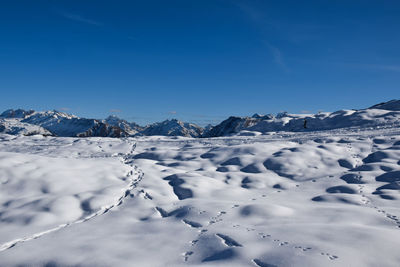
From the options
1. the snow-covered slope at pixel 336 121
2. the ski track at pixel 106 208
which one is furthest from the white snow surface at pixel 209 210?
the snow-covered slope at pixel 336 121

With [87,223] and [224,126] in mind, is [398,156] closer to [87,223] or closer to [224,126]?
[87,223]

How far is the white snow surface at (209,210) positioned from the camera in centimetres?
605

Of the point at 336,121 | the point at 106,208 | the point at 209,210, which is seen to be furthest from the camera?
the point at 336,121

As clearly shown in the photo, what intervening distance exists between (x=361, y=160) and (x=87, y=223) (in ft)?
50.7

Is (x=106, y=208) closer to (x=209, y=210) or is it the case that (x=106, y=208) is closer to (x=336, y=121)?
(x=209, y=210)

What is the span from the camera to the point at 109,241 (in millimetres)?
7117

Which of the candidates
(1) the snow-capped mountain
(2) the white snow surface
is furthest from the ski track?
(1) the snow-capped mountain

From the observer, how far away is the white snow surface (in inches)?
238

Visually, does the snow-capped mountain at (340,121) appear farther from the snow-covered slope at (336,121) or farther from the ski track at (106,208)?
the ski track at (106,208)

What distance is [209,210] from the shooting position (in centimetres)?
926

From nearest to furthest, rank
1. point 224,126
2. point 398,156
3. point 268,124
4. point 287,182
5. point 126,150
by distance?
point 287,182
point 398,156
point 126,150
point 268,124
point 224,126

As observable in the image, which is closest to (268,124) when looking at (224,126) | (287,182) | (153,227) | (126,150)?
(126,150)

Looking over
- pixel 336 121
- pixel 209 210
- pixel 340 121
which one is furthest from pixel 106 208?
pixel 336 121

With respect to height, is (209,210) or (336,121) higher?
(336,121)
